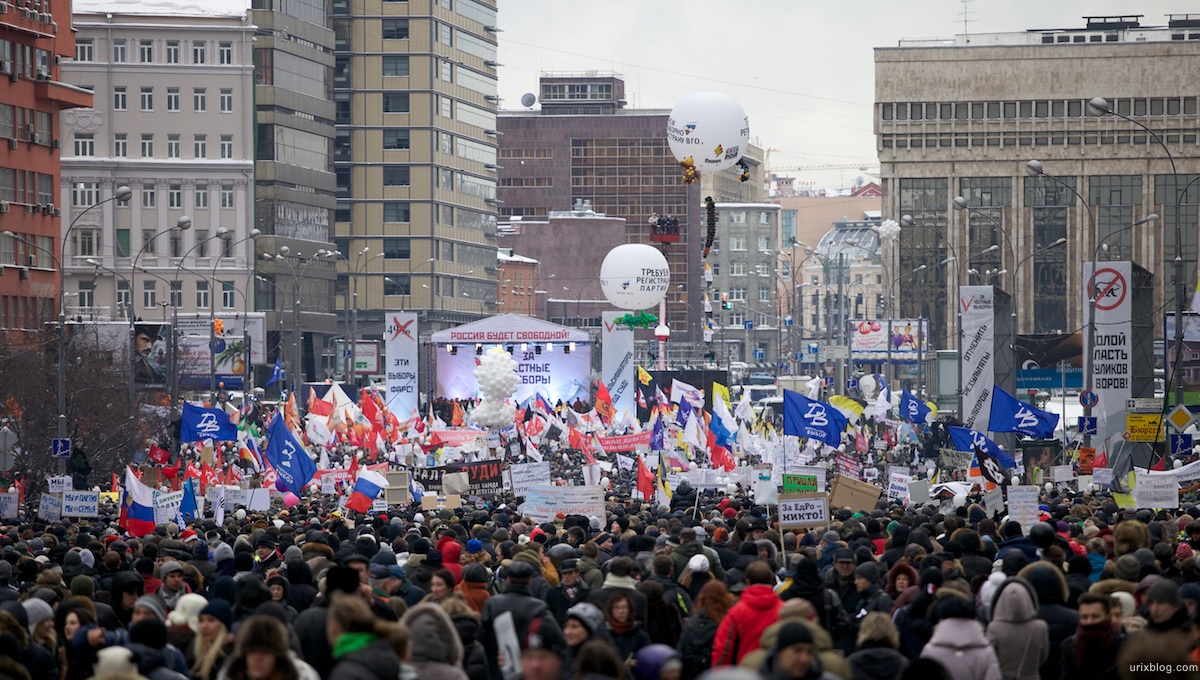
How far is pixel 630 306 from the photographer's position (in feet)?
217

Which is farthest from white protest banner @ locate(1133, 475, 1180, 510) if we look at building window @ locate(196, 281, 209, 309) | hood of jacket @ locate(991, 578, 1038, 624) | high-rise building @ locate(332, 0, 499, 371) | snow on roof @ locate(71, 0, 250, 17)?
high-rise building @ locate(332, 0, 499, 371)

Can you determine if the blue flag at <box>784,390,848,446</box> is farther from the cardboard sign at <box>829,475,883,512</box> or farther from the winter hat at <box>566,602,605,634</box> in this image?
the winter hat at <box>566,602,605,634</box>

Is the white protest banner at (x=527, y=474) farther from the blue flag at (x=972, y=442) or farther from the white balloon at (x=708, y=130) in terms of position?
the white balloon at (x=708, y=130)

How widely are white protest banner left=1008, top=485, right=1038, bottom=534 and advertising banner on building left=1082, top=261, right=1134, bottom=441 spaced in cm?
1646

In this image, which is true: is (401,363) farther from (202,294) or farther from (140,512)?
(140,512)

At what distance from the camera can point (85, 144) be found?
90.6m

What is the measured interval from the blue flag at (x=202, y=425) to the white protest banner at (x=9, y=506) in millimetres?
7122

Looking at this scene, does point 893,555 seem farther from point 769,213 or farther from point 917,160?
point 769,213

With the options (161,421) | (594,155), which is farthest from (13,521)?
(594,155)

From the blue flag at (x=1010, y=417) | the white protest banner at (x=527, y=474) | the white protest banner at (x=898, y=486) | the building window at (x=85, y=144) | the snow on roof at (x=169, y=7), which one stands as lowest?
the white protest banner at (x=898, y=486)

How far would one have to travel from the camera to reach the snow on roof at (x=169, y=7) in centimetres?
9019

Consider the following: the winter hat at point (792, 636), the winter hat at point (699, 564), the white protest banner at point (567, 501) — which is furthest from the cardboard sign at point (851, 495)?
the winter hat at point (792, 636)

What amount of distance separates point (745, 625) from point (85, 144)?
84.8 m

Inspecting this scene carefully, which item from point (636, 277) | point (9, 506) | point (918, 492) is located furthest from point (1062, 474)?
point (636, 277)
